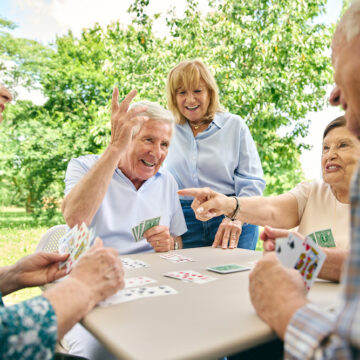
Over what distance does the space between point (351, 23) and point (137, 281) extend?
104 centimetres

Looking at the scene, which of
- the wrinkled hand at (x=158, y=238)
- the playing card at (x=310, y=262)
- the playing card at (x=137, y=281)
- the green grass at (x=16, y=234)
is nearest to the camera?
the playing card at (x=310, y=262)

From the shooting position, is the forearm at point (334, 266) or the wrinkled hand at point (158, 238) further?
the wrinkled hand at point (158, 238)

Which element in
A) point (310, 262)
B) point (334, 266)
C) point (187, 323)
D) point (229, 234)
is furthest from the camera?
point (229, 234)

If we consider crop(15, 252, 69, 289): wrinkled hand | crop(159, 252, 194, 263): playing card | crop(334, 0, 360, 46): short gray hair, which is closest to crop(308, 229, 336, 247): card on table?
crop(159, 252, 194, 263): playing card

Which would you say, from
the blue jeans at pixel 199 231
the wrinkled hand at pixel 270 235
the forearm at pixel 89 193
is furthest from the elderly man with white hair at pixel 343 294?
the blue jeans at pixel 199 231

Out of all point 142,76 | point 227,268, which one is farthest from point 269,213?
point 142,76

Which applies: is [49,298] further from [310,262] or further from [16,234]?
[16,234]

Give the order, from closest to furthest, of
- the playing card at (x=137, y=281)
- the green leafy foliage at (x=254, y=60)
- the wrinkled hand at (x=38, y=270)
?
the playing card at (x=137, y=281) < the wrinkled hand at (x=38, y=270) < the green leafy foliage at (x=254, y=60)

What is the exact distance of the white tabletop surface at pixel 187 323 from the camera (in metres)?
0.78

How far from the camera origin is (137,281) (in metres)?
1.33

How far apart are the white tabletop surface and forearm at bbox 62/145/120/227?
66 centimetres

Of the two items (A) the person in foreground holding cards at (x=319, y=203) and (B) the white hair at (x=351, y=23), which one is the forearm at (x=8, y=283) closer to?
(A) the person in foreground holding cards at (x=319, y=203)

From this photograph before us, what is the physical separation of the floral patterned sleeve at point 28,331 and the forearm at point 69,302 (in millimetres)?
36

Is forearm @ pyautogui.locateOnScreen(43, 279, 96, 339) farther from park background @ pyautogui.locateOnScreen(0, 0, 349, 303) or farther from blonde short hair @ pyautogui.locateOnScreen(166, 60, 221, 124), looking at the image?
park background @ pyautogui.locateOnScreen(0, 0, 349, 303)
